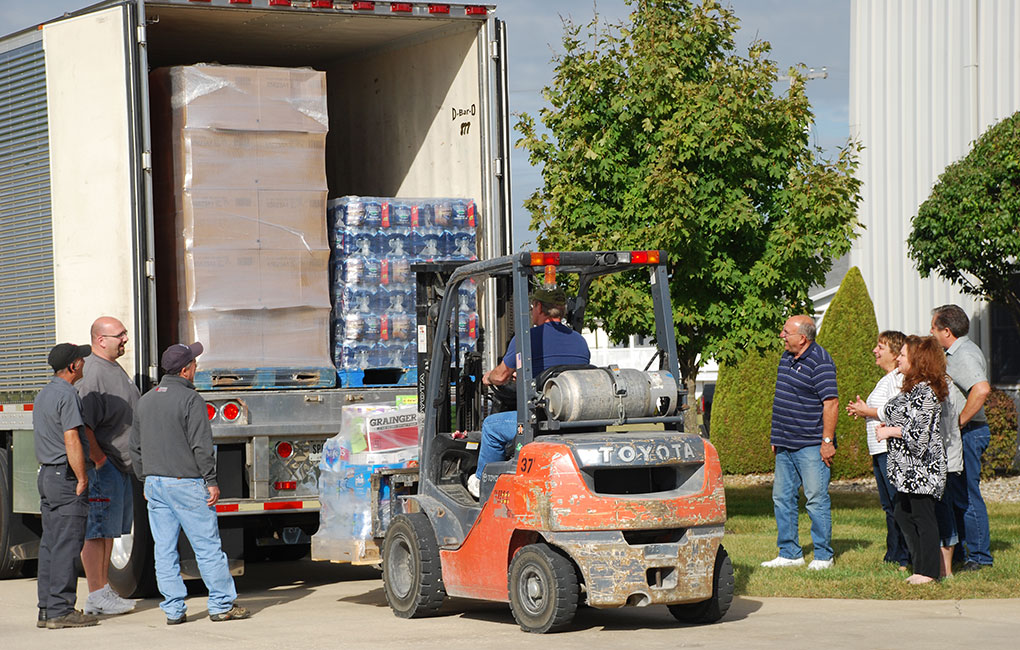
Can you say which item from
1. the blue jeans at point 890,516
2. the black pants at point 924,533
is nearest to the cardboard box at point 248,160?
the blue jeans at point 890,516

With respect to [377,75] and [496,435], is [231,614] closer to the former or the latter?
[496,435]

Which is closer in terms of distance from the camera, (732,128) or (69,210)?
(69,210)

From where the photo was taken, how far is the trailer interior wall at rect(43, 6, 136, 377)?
378 inches

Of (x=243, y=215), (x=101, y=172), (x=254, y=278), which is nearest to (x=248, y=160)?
(x=243, y=215)

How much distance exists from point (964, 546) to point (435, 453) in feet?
12.9

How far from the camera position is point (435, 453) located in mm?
8977

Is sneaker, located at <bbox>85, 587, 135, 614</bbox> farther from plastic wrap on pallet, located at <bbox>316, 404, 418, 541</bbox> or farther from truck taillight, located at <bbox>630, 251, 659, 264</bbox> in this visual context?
truck taillight, located at <bbox>630, 251, 659, 264</bbox>

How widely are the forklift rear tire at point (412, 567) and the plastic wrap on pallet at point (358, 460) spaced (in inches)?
16.1

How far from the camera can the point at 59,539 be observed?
29.2 feet

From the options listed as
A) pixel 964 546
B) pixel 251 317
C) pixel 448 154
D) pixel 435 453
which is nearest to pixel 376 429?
pixel 435 453

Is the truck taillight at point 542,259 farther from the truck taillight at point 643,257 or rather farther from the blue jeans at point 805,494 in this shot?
the blue jeans at point 805,494

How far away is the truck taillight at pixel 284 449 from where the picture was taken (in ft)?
32.3

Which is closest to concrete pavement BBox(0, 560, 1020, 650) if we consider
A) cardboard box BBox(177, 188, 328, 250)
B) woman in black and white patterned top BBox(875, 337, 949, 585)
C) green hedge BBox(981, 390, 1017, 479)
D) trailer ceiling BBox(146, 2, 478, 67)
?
woman in black and white patterned top BBox(875, 337, 949, 585)

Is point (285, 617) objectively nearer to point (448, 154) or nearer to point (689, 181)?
point (448, 154)
